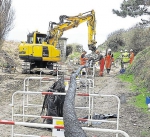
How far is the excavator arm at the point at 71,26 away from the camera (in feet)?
65.6

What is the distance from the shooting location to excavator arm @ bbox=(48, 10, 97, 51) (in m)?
20.0

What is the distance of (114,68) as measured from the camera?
1053 inches

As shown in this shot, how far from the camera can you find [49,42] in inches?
795

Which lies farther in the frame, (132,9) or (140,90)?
(132,9)

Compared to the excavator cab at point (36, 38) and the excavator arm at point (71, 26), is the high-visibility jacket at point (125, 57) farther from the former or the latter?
the excavator cab at point (36, 38)

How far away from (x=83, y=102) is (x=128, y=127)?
3.14m

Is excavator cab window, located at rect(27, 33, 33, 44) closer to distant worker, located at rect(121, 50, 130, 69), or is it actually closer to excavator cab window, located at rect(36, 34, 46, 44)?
excavator cab window, located at rect(36, 34, 46, 44)

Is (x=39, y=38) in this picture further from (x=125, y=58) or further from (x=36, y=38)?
(x=125, y=58)

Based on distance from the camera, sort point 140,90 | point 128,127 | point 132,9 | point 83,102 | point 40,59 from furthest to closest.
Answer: point 132,9, point 40,59, point 140,90, point 83,102, point 128,127

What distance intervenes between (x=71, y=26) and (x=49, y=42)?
70.7 inches

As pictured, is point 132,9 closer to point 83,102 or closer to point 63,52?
point 63,52

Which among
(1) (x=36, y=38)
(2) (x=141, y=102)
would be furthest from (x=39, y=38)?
(2) (x=141, y=102)

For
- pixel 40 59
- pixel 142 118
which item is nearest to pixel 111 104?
pixel 142 118

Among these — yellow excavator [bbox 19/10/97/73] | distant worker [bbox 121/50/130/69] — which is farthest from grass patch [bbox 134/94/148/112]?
distant worker [bbox 121/50/130/69]
